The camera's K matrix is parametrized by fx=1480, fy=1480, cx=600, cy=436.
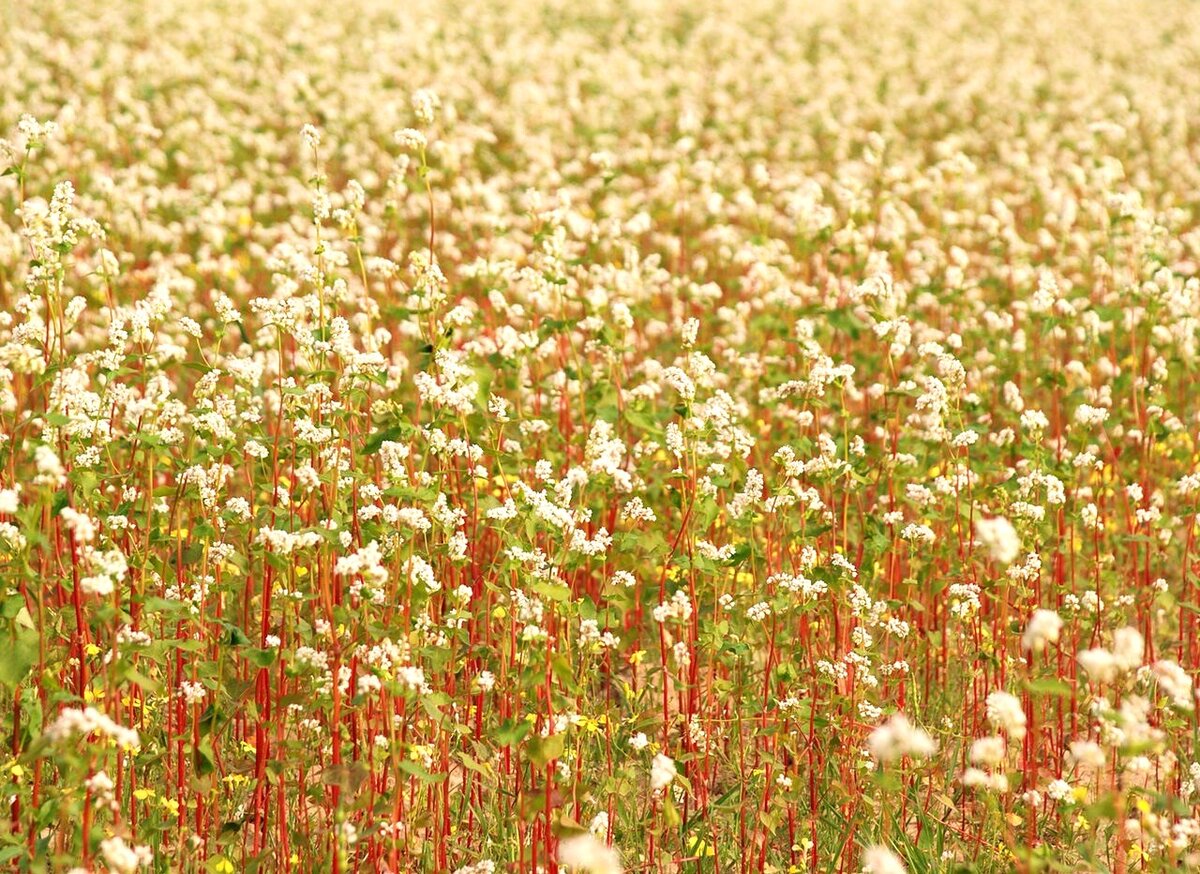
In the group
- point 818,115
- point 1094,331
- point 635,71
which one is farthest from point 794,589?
point 635,71

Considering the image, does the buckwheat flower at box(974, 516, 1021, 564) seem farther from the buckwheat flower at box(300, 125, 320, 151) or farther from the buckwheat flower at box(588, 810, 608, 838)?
the buckwheat flower at box(300, 125, 320, 151)

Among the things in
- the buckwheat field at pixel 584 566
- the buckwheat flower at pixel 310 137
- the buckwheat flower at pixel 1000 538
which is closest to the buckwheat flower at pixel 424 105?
the buckwheat field at pixel 584 566

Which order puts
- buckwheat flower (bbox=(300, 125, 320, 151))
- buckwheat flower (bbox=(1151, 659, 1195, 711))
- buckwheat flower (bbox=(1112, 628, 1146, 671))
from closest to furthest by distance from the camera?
buckwheat flower (bbox=(1112, 628, 1146, 671)) → buckwheat flower (bbox=(1151, 659, 1195, 711)) → buckwheat flower (bbox=(300, 125, 320, 151))

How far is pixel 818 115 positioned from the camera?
16672mm

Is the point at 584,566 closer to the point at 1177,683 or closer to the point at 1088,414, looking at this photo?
the point at 1088,414

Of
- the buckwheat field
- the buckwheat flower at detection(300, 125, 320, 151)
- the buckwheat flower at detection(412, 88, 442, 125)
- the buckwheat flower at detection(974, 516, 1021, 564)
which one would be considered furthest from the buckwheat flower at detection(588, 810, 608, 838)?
the buckwheat flower at detection(412, 88, 442, 125)

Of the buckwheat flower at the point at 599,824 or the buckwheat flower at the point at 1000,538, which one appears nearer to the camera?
the buckwheat flower at the point at 1000,538

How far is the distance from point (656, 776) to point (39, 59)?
586 inches

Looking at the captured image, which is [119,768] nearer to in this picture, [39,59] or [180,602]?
[180,602]

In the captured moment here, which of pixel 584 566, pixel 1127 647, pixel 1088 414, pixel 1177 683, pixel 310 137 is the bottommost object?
pixel 584 566

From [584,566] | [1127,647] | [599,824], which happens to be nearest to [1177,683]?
[1127,647]

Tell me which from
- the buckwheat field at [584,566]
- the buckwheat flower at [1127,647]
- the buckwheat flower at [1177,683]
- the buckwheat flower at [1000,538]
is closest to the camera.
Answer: the buckwheat flower at [1127,647]

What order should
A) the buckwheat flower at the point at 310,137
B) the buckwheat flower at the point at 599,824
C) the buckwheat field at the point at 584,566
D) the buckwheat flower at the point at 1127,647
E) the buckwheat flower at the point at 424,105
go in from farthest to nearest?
the buckwheat flower at the point at 424,105, the buckwheat flower at the point at 310,137, the buckwheat field at the point at 584,566, the buckwheat flower at the point at 599,824, the buckwheat flower at the point at 1127,647

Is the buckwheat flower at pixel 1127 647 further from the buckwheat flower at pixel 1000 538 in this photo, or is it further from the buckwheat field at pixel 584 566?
the buckwheat flower at pixel 1000 538
